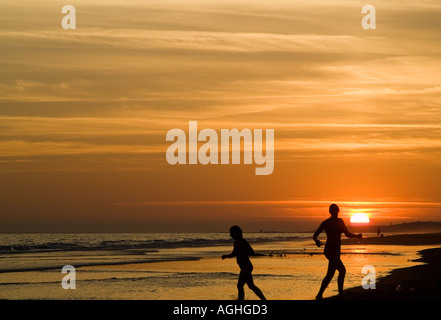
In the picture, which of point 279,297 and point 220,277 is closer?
point 279,297

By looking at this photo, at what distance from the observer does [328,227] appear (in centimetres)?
1576

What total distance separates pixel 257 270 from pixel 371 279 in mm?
7102

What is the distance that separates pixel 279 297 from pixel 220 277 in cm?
803

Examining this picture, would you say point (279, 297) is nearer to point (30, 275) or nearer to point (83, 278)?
point (83, 278)

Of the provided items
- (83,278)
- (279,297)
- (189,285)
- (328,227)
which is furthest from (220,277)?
(328,227)
